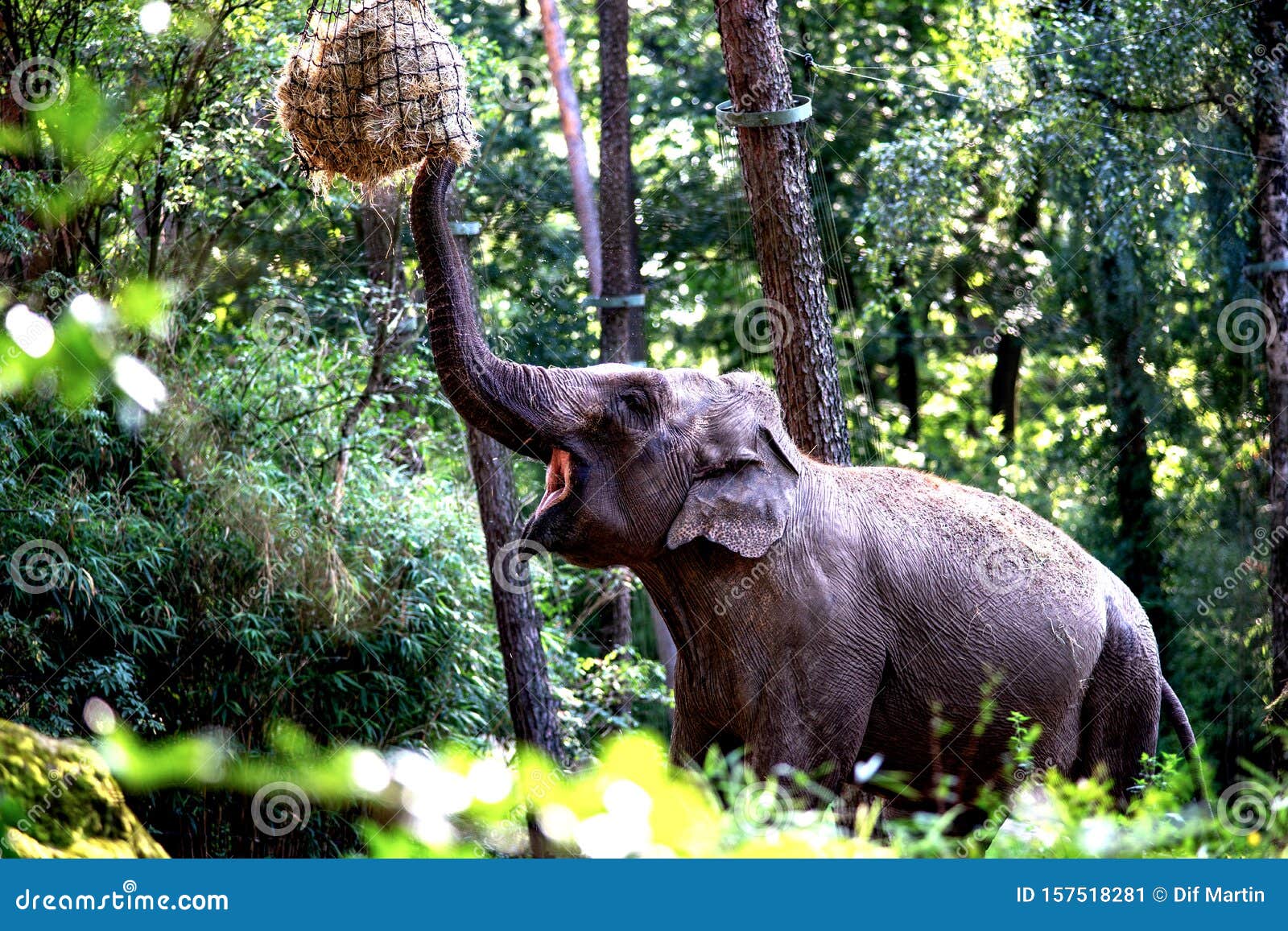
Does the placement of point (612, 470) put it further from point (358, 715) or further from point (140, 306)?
point (358, 715)

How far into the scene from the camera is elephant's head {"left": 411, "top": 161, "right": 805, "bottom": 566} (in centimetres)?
441

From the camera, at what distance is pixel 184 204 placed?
30.0 ft

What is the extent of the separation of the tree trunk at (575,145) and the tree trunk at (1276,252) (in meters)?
4.65

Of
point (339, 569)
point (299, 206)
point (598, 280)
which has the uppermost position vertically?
point (299, 206)

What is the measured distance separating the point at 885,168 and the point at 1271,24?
9.48 feet

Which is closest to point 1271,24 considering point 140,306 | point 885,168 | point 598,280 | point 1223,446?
point 885,168
